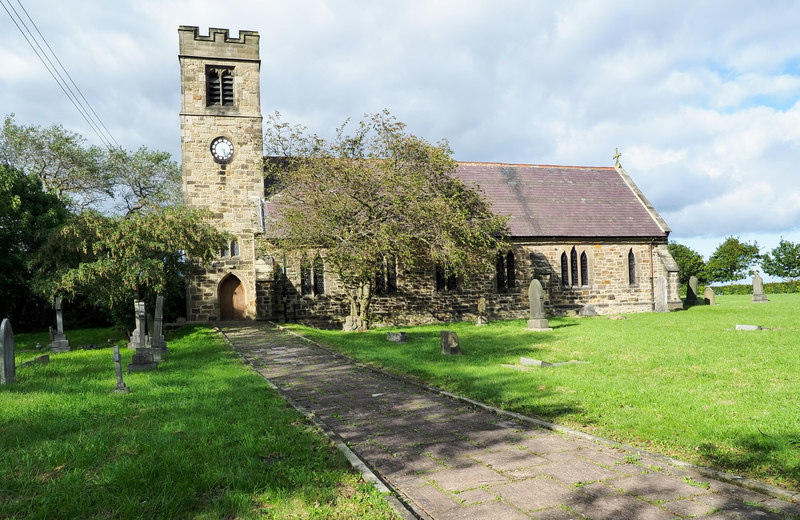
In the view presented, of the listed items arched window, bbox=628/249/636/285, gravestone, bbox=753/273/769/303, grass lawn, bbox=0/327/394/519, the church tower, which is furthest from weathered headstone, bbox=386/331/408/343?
gravestone, bbox=753/273/769/303

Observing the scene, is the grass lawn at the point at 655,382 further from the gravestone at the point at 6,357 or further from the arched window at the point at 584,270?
the arched window at the point at 584,270

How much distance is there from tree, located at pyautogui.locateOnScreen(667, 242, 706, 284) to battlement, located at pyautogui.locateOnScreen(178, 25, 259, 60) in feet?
143

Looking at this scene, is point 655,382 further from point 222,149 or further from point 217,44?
point 217,44

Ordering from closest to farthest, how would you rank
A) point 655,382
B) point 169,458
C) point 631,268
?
point 169,458, point 655,382, point 631,268

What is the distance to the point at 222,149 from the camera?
25031 mm

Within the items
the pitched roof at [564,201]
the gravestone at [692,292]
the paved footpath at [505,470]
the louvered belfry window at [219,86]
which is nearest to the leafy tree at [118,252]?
the louvered belfry window at [219,86]

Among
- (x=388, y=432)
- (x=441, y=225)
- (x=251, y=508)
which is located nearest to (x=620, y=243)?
(x=441, y=225)

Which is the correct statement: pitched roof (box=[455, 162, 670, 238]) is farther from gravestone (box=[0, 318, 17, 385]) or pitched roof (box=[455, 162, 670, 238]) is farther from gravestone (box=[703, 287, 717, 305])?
gravestone (box=[0, 318, 17, 385])

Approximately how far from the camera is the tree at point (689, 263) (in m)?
49.4

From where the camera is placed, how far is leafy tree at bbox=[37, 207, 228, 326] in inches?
642

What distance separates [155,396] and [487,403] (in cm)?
548

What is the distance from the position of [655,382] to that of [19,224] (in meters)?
26.9

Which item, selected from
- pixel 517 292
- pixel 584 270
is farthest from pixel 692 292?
pixel 517 292

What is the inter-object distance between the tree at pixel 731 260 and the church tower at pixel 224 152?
45130mm
